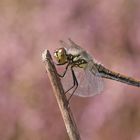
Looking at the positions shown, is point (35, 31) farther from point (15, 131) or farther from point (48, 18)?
point (15, 131)

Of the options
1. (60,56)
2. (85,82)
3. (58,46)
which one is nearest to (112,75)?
(85,82)

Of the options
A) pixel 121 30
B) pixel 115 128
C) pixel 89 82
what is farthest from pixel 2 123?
pixel 89 82

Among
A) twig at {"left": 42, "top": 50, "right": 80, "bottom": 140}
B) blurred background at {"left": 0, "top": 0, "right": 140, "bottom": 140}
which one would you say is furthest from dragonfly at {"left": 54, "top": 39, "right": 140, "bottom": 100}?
blurred background at {"left": 0, "top": 0, "right": 140, "bottom": 140}

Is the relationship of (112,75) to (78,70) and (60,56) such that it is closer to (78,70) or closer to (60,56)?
(78,70)

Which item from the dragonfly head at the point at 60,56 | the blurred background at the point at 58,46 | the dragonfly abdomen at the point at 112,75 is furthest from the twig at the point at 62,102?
the blurred background at the point at 58,46

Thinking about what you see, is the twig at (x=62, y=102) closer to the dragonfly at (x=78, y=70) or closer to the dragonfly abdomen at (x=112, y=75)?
the dragonfly at (x=78, y=70)

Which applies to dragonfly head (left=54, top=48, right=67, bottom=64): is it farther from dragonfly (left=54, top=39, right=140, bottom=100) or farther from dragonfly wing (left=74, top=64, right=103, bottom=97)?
dragonfly wing (left=74, top=64, right=103, bottom=97)
